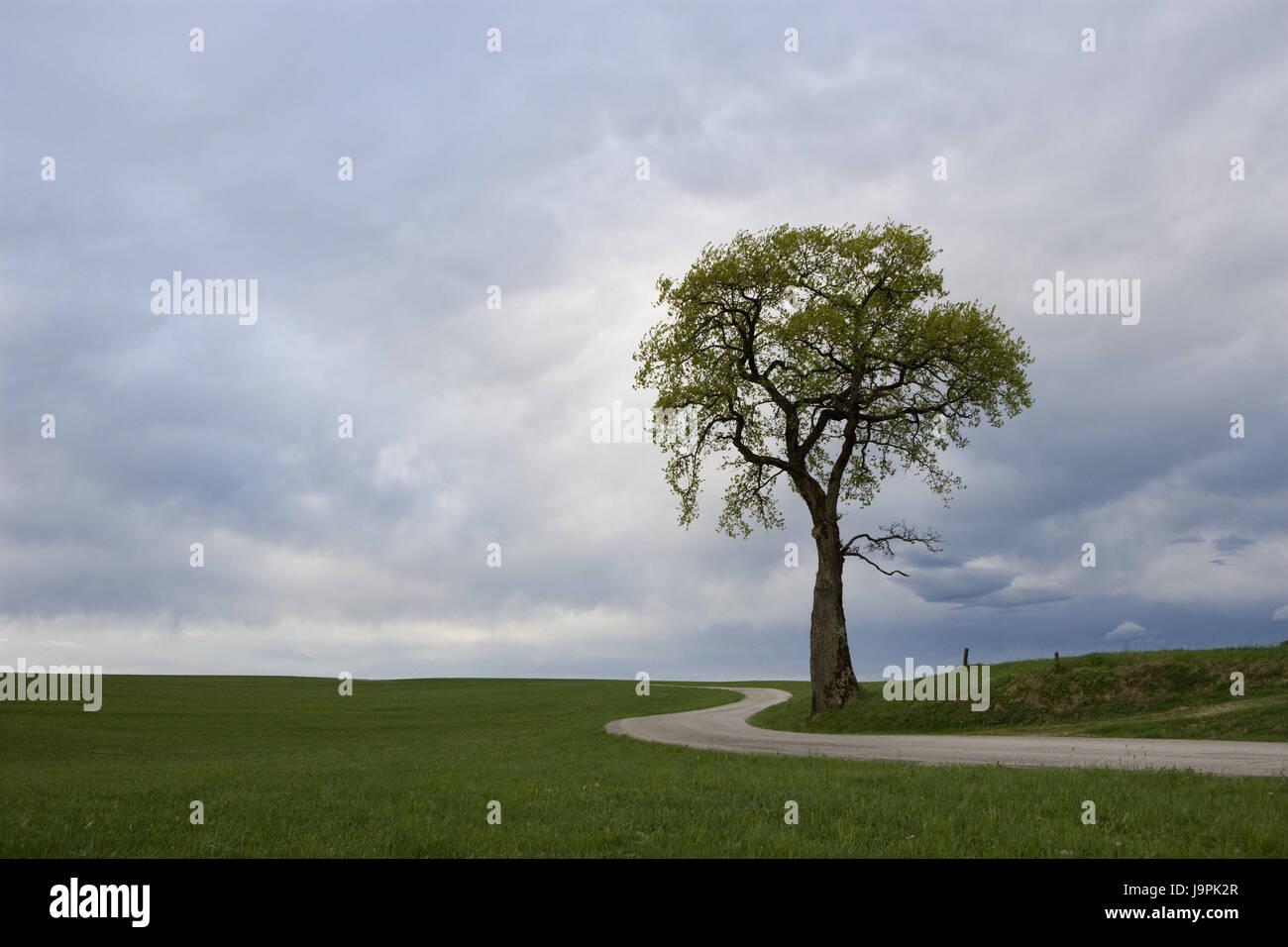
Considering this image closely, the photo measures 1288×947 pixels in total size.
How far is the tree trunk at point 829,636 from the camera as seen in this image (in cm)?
3297

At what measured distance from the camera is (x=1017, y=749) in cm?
2020

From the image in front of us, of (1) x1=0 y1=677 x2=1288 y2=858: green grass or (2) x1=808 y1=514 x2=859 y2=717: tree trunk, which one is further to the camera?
(2) x1=808 y1=514 x2=859 y2=717: tree trunk

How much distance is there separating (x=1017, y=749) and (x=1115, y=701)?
944 centimetres

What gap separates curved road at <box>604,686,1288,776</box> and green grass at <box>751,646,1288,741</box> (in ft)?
7.71

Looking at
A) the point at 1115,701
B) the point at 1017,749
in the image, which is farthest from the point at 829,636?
the point at 1017,749

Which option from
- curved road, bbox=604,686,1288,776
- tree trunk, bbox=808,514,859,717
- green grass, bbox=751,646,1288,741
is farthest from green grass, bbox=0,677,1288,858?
tree trunk, bbox=808,514,859,717

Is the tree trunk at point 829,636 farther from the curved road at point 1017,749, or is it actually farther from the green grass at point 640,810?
the green grass at point 640,810

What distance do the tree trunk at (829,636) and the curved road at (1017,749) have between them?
11.5 feet

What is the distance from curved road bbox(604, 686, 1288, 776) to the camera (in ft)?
52.9

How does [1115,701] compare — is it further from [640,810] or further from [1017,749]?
[640,810]

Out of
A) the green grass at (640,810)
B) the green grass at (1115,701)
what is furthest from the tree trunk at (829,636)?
the green grass at (640,810)

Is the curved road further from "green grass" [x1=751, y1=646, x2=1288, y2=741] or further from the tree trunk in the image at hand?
the tree trunk
